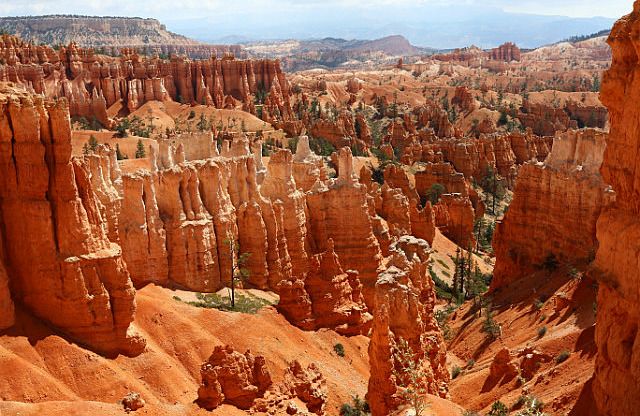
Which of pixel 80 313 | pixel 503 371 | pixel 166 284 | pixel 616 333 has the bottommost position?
pixel 503 371

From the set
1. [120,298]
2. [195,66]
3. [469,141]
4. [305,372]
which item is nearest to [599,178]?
[305,372]

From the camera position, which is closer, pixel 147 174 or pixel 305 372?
pixel 305 372

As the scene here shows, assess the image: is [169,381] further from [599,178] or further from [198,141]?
[599,178]

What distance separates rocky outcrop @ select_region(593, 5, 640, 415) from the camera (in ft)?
37.6

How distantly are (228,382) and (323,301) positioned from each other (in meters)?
9.15

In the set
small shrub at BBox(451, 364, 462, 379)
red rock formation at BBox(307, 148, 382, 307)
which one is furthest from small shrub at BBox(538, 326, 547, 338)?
red rock formation at BBox(307, 148, 382, 307)

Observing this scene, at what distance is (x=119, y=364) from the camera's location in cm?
1992

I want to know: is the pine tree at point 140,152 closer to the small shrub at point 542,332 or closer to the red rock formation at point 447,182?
the red rock formation at point 447,182

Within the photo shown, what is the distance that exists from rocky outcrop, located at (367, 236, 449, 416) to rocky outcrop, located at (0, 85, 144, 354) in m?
9.07

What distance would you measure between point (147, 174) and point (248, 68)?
92.4m

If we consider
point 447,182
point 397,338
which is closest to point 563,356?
point 397,338

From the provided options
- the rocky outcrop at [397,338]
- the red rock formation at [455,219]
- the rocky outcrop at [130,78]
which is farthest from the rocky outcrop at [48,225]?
the rocky outcrop at [130,78]

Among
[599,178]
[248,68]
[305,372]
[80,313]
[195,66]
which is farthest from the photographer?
[248,68]

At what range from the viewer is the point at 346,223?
3453cm
